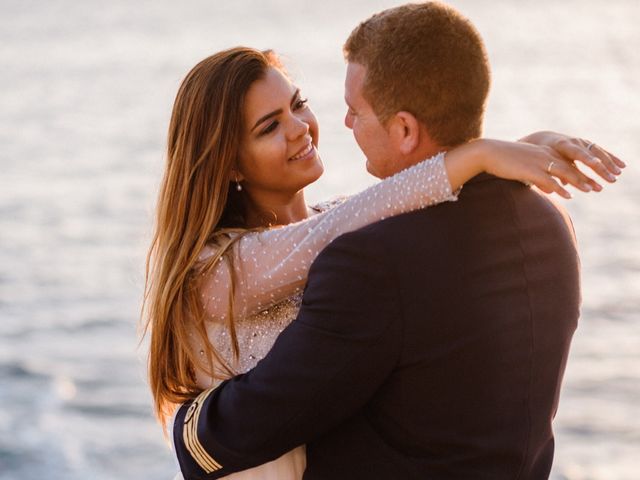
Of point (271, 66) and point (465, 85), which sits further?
point (271, 66)

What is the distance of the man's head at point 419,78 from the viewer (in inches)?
91.5

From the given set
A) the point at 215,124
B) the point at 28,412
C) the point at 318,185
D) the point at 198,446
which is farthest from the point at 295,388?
the point at 318,185

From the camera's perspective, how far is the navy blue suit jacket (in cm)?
220

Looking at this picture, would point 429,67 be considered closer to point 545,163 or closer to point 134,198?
point 545,163

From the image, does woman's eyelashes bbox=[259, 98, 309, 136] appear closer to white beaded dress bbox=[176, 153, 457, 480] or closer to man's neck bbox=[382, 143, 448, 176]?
white beaded dress bbox=[176, 153, 457, 480]

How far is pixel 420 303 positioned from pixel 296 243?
0.56 m

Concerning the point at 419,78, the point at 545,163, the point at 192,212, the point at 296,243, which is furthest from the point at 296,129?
the point at 545,163

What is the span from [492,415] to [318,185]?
893cm

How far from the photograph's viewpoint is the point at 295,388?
2.28 m

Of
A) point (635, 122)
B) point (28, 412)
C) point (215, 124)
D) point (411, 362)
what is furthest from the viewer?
point (635, 122)

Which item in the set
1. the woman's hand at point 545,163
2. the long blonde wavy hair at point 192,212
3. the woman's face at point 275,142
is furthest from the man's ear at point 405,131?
the woman's face at point 275,142

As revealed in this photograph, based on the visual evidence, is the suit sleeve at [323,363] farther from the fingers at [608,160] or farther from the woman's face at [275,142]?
the woman's face at [275,142]

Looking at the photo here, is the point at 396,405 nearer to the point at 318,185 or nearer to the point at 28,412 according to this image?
the point at 28,412

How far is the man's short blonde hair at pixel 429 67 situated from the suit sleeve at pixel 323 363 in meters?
0.33
